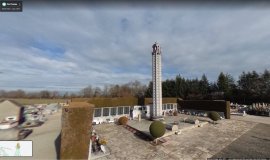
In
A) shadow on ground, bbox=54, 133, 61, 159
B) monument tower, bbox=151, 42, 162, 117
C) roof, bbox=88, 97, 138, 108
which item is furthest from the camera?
monument tower, bbox=151, 42, 162, 117

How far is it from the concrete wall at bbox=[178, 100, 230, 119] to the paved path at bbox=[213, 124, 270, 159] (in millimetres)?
7712

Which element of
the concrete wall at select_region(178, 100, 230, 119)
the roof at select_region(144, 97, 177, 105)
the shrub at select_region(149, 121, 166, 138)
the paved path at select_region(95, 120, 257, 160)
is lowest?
the paved path at select_region(95, 120, 257, 160)

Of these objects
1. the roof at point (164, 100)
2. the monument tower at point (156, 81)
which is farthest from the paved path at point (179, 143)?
the roof at point (164, 100)

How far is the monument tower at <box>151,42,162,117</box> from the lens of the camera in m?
28.5

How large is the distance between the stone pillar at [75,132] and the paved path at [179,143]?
2857 mm

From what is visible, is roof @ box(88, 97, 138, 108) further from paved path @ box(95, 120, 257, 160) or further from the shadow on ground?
the shadow on ground

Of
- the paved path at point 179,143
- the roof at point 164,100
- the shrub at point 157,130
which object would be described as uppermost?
the roof at point 164,100

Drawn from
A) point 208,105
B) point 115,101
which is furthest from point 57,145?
point 208,105

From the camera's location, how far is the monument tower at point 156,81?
28.5 metres

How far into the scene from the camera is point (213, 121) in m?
25.4

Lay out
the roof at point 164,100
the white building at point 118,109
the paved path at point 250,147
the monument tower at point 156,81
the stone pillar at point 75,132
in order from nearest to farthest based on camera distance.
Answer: the stone pillar at point 75,132 → the paved path at point 250,147 → the white building at point 118,109 → the monument tower at point 156,81 → the roof at point 164,100

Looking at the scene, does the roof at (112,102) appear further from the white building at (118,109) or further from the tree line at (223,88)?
the tree line at (223,88)

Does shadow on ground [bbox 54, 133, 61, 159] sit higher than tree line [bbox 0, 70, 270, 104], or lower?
lower

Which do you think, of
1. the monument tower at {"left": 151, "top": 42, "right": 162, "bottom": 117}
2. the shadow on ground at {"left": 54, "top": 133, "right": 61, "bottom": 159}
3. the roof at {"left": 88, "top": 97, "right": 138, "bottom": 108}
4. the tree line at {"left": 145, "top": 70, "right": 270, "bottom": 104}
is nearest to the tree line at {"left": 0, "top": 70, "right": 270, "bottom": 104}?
the tree line at {"left": 145, "top": 70, "right": 270, "bottom": 104}
